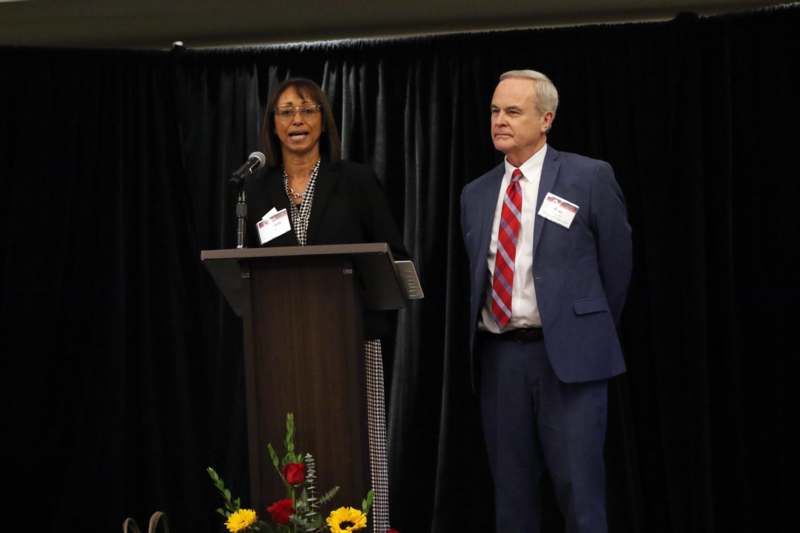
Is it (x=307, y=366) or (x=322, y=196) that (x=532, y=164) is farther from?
(x=307, y=366)

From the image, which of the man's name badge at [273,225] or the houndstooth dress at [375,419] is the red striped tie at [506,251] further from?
the man's name badge at [273,225]

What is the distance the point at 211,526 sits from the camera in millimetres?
4332

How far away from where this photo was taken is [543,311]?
115 inches

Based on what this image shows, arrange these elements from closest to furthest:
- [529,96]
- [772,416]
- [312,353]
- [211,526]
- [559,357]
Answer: [312,353] < [559,357] < [529,96] < [772,416] < [211,526]

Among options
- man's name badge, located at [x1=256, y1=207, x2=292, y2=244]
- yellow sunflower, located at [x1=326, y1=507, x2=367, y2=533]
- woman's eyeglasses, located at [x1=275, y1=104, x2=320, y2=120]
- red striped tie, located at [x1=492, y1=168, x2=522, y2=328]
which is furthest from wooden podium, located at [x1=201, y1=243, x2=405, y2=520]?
woman's eyeglasses, located at [x1=275, y1=104, x2=320, y2=120]

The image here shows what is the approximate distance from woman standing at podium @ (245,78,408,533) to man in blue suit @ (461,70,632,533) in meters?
0.33

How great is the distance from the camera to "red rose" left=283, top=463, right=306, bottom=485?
7.54 ft

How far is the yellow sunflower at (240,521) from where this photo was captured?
225cm

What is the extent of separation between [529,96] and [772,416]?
1.90m

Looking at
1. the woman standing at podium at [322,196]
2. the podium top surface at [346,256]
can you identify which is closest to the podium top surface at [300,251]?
the podium top surface at [346,256]

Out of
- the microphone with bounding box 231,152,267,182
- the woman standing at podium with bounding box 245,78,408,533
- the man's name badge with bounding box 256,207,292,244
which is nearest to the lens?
the microphone with bounding box 231,152,267,182

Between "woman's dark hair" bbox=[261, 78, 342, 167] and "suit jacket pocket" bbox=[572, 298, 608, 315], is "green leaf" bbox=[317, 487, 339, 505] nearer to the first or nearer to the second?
"suit jacket pocket" bbox=[572, 298, 608, 315]

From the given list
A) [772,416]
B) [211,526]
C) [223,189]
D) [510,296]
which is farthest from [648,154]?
[211,526]

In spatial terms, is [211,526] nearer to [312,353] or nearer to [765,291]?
[312,353]
